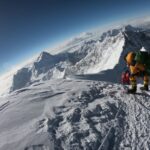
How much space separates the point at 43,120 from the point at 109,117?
2736mm

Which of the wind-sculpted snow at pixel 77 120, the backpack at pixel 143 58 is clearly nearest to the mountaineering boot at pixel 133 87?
the wind-sculpted snow at pixel 77 120

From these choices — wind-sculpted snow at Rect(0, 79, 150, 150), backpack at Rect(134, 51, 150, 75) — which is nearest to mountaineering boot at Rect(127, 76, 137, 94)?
wind-sculpted snow at Rect(0, 79, 150, 150)

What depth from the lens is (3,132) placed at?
9.58 m

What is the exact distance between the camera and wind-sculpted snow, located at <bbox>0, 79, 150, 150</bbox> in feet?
26.5

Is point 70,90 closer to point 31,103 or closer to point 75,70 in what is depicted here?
point 31,103

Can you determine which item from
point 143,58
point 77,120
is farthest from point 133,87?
point 77,120

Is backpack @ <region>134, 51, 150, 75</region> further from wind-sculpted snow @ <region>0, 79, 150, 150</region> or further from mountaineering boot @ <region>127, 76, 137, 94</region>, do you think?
wind-sculpted snow @ <region>0, 79, 150, 150</region>

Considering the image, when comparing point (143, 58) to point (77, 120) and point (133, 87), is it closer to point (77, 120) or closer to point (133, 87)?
point (133, 87)

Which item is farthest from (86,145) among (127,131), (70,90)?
(70,90)

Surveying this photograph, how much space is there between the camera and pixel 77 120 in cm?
995

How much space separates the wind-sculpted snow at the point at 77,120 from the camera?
807cm

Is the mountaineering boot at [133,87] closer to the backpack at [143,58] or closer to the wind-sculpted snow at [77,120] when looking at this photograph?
the wind-sculpted snow at [77,120]

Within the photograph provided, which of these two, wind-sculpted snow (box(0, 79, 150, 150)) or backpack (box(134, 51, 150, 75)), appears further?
backpack (box(134, 51, 150, 75))

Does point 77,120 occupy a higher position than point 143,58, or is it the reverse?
point 143,58
